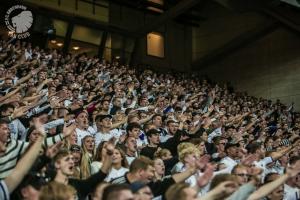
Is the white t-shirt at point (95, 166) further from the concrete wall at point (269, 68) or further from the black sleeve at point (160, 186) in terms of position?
the concrete wall at point (269, 68)

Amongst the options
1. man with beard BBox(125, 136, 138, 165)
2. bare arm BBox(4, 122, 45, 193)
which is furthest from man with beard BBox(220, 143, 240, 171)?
bare arm BBox(4, 122, 45, 193)

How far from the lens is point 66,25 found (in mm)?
19203

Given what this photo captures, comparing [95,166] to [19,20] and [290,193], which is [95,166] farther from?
[19,20]

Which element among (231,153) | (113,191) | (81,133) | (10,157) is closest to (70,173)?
(10,157)

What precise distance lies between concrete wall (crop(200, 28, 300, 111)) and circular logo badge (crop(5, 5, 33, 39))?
404 inches

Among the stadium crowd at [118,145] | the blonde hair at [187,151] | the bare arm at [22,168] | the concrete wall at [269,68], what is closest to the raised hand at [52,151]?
the stadium crowd at [118,145]

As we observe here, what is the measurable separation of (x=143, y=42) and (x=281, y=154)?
15527 millimetres

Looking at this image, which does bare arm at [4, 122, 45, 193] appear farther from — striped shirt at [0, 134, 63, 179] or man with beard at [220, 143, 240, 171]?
man with beard at [220, 143, 240, 171]

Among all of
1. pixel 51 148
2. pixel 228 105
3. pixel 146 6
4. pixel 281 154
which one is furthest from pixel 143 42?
pixel 51 148

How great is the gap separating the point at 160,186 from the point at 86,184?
655mm

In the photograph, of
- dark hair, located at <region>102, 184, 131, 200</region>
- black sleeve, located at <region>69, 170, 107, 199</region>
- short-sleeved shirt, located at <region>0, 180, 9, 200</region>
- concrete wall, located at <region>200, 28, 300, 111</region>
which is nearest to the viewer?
dark hair, located at <region>102, 184, 131, 200</region>

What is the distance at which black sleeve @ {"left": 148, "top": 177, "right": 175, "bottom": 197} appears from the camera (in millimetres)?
4527

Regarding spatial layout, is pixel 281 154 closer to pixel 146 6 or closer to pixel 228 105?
pixel 228 105

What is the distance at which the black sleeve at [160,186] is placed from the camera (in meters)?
4.53
